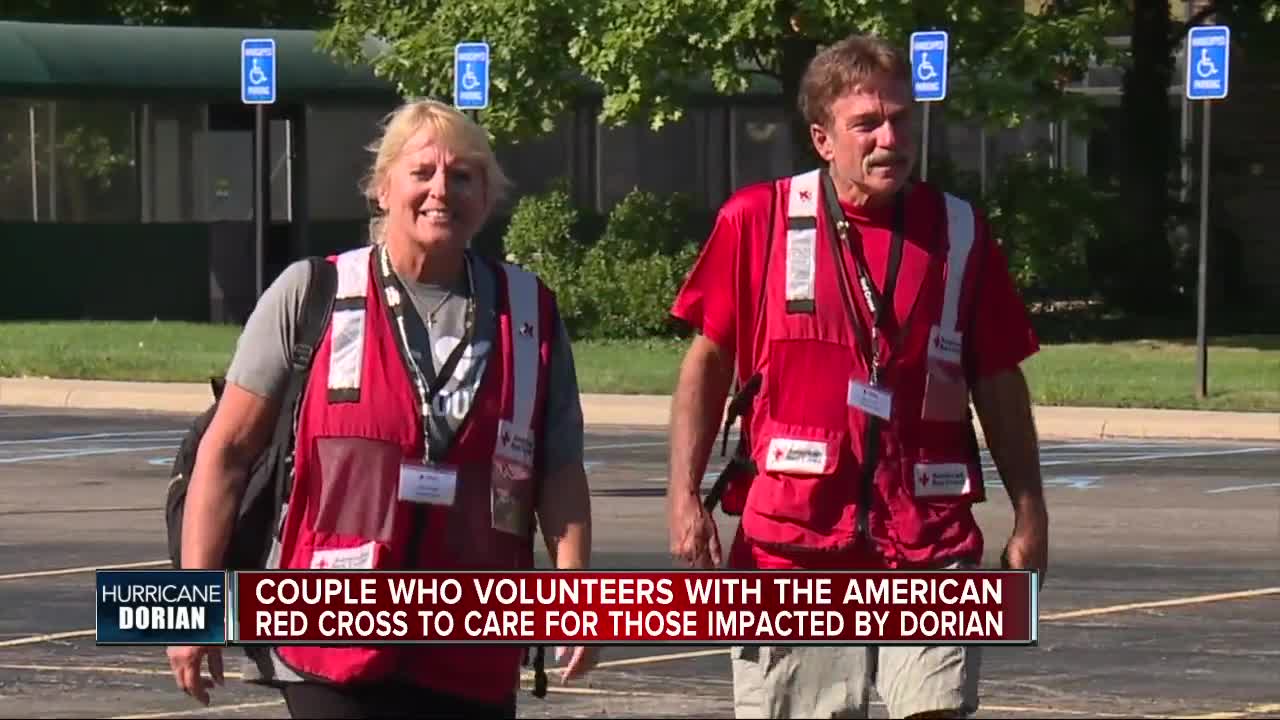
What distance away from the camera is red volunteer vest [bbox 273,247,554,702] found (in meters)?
5.45

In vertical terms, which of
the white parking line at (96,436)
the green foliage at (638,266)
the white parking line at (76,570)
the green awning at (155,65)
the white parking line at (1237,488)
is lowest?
the white parking line at (96,436)

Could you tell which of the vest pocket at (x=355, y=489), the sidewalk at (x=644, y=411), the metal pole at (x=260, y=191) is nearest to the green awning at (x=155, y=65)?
the metal pole at (x=260, y=191)

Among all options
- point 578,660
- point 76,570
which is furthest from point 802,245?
point 76,570

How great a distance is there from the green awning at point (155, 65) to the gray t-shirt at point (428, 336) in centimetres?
2700

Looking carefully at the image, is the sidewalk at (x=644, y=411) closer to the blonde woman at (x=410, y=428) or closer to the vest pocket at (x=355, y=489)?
the blonde woman at (x=410, y=428)

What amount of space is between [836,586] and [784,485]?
9.8 inches

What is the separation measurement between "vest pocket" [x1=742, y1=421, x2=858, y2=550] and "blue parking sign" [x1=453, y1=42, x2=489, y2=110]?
1876 centimetres

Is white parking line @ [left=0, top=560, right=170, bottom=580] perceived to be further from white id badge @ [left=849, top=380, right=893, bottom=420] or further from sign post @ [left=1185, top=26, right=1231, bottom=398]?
sign post @ [left=1185, top=26, right=1231, bottom=398]

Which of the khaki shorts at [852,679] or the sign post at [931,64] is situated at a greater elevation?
the sign post at [931,64]

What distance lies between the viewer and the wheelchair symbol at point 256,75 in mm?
25875

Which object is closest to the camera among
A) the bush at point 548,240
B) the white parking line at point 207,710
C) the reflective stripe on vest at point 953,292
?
the reflective stripe on vest at point 953,292

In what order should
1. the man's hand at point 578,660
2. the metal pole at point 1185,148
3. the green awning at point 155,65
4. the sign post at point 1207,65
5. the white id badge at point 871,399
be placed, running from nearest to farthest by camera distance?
the man's hand at point 578,660 < the white id badge at point 871,399 < the sign post at point 1207,65 < the green awning at point 155,65 < the metal pole at point 1185,148

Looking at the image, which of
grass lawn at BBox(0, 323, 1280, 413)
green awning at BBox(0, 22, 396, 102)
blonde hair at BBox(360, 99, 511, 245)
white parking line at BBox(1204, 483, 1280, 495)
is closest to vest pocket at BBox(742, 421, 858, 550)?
blonde hair at BBox(360, 99, 511, 245)

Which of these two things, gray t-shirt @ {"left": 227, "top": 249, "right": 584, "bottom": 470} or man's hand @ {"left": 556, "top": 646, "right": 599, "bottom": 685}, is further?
man's hand @ {"left": 556, "top": 646, "right": 599, "bottom": 685}
